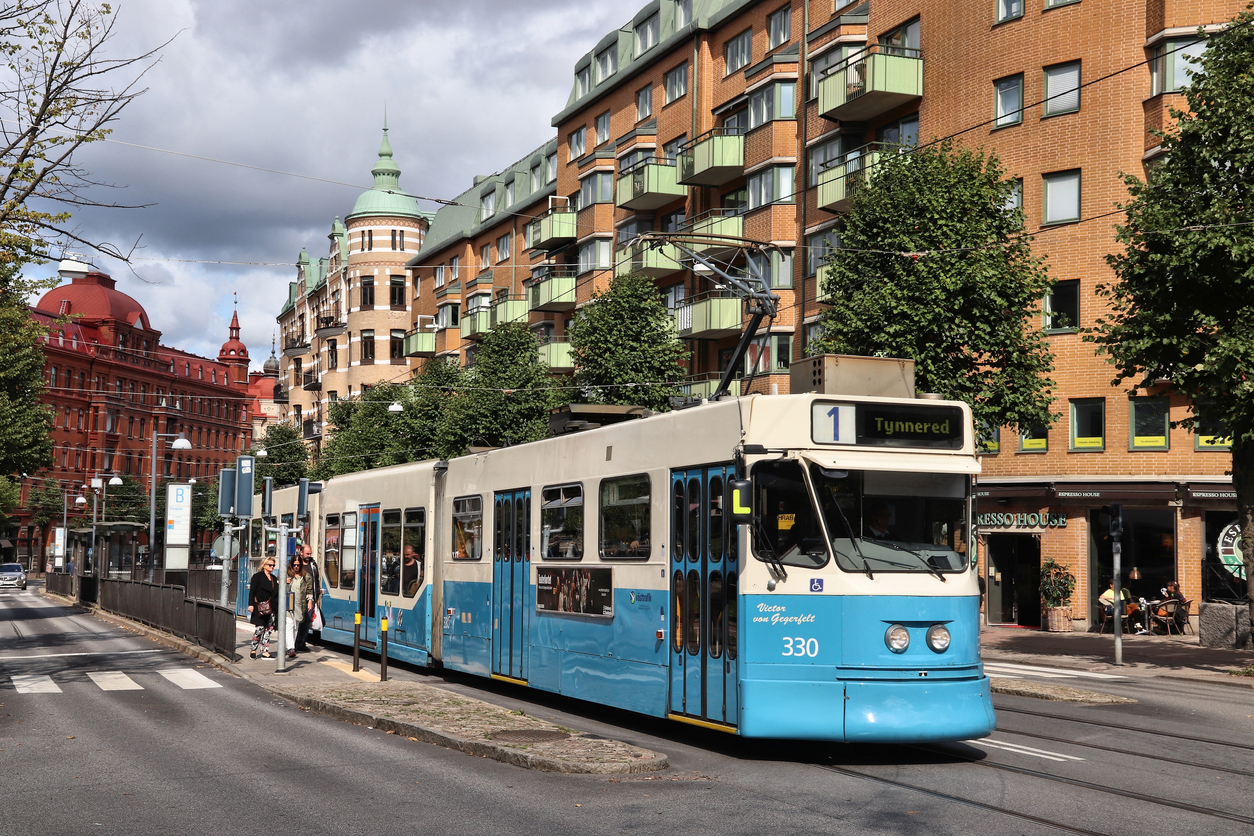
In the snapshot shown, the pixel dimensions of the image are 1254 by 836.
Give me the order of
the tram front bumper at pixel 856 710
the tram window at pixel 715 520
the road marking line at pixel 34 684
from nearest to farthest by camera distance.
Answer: the tram front bumper at pixel 856 710 < the tram window at pixel 715 520 < the road marking line at pixel 34 684

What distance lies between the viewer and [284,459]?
255 ft

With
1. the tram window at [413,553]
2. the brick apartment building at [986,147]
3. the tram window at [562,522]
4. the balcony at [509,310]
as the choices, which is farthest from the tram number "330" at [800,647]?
the balcony at [509,310]

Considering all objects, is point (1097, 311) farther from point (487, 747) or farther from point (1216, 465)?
point (487, 747)

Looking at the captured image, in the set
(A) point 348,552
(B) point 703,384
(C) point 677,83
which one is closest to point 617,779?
(A) point 348,552

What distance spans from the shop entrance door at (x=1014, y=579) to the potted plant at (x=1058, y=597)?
1.21 m

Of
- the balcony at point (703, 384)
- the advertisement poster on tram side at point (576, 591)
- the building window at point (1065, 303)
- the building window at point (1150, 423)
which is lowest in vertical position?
the advertisement poster on tram side at point (576, 591)

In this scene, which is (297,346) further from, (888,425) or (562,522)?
(888,425)

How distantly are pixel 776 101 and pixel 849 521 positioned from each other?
3150cm

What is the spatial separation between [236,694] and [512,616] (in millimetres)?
4065

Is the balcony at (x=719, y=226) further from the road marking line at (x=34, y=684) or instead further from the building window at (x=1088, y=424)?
the road marking line at (x=34, y=684)

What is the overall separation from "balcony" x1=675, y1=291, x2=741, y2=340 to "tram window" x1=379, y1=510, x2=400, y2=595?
2063cm

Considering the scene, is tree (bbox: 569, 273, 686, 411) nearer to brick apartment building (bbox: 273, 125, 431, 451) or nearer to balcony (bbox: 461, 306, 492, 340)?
balcony (bbox: 461, 306, 492, 340)

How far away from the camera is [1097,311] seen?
31125 mm

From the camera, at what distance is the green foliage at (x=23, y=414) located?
137 feet
